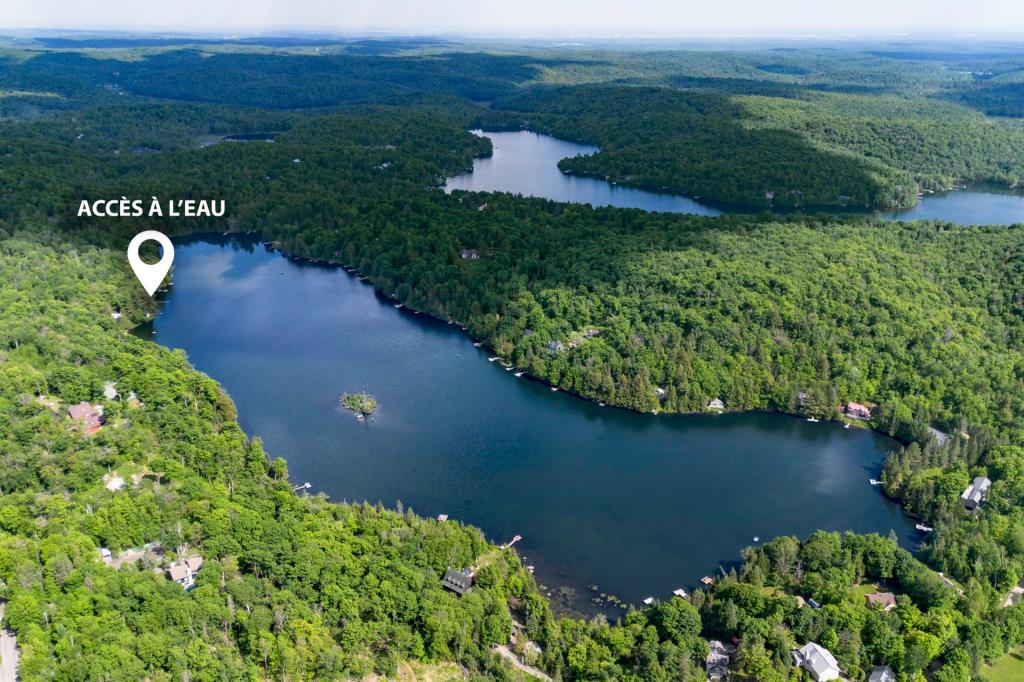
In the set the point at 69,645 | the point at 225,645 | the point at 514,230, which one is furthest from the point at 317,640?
the point at 514,230

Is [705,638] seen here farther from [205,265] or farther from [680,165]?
[680,165]

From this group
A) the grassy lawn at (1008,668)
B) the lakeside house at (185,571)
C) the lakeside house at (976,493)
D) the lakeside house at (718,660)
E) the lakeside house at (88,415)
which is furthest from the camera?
the lakeside house at (88,415)

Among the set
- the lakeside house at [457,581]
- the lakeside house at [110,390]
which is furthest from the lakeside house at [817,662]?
the lakeside house at [110,390]

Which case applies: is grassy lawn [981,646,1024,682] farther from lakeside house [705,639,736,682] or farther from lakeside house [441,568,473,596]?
lakeside house [441,568,473,596]

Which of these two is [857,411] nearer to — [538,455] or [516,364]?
[538,455]

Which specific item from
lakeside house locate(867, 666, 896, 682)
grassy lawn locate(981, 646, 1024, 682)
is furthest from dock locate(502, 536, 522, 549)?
grassy lawn locate(981, 646, 1024, 682)

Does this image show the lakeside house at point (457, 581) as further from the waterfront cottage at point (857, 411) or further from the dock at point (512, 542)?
the waterfront cottage at point (857, 411)
